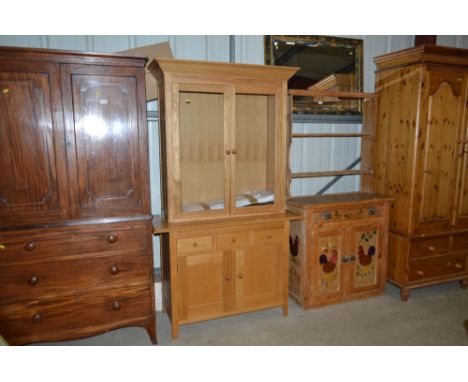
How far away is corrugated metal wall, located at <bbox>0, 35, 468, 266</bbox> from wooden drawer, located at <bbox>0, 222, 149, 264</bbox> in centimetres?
72

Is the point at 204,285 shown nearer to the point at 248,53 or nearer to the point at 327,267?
the point at 327,267

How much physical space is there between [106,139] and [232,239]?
42.7 inches

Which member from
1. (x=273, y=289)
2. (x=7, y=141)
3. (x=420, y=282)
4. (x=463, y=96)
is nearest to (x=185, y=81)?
(x=7, y=141)

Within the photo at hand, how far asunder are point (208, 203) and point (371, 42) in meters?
2.31

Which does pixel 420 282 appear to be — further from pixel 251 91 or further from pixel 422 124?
pixel 251 91

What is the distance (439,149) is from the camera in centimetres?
294

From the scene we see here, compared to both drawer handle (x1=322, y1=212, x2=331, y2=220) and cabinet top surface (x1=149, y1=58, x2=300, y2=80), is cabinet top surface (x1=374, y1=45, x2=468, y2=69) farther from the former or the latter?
drawer handle (x1=322, y1=212, x2=331, y2=220)

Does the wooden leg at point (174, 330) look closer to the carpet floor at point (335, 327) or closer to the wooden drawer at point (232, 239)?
the carpet floor at point (335, 327)

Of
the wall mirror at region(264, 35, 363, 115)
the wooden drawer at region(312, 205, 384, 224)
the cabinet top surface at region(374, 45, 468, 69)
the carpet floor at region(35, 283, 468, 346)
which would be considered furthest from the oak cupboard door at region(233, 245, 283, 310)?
the cabinet top surface at region(374, 45, 468, 69)

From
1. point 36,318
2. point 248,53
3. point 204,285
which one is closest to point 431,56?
point 248,53

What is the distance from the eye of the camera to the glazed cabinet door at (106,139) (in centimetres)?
202

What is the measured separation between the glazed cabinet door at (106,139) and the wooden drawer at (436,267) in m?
2.37

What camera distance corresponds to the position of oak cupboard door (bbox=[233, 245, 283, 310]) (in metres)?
2.57

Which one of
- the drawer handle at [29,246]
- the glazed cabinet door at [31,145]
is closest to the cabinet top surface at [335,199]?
the glazed cabinet door at [31,145]
